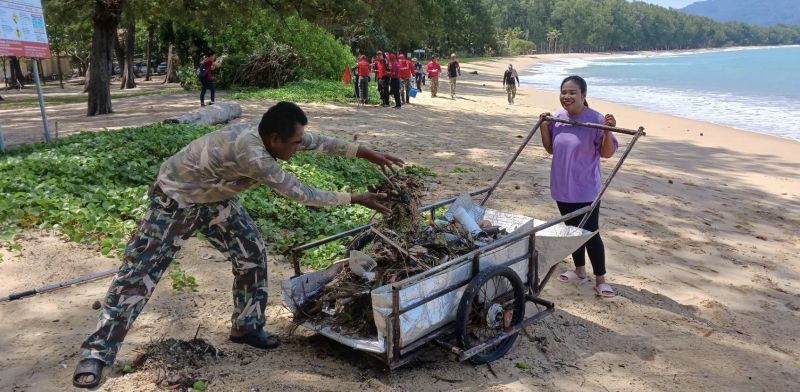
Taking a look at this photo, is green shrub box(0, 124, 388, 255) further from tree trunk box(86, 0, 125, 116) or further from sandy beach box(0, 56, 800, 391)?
tree trunk box(86, 0, 125, 116)

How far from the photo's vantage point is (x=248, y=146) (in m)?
3.19

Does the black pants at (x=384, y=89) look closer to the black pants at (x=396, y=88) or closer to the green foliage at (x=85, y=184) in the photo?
the black pants at (x=396, y=88)

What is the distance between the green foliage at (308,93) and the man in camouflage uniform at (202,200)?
14237mm

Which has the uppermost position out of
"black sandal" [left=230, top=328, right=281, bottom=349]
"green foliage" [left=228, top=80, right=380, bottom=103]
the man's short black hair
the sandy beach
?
the man's short black hair

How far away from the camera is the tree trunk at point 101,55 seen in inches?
619

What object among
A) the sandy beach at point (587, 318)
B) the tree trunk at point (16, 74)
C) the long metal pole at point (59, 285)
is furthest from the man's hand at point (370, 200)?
the tree trunk at point (16, 74)

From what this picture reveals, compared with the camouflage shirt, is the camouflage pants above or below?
below

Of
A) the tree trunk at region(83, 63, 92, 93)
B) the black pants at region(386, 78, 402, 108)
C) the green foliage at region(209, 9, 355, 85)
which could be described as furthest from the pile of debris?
the green foliage at region(209, 9, 355, 85)

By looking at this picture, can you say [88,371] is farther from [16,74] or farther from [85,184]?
[16,74]

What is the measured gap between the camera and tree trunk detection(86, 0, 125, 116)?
51.6 ft

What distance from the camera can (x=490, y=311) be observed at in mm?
3748

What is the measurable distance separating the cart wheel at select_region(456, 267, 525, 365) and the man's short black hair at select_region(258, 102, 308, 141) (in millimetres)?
1381

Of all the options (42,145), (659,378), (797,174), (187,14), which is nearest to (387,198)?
(659,378)

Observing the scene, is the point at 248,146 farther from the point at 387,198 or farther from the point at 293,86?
the point at 293,86
